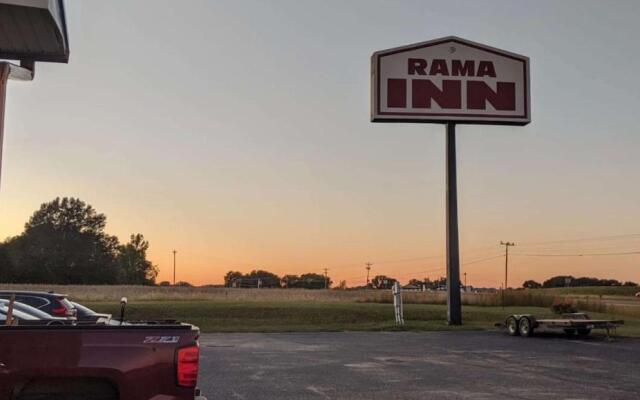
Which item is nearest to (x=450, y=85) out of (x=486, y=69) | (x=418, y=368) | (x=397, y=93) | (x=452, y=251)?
(x=486, y=69)

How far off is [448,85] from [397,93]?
79.2 inches

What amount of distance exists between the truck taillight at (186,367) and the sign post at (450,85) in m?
22.4

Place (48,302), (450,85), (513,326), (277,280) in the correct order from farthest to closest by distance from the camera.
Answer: (277,280), (450,85), (513,326), (48,302)

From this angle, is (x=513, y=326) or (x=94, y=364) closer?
(x=94, y=364)

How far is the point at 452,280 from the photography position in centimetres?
2662

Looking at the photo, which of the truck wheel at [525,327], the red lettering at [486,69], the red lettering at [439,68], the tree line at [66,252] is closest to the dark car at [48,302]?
the truck wheel at [525,327]

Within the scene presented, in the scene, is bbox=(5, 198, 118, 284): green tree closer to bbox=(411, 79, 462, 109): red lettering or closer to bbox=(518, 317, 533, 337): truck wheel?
bbox=(411, 79, 462, 109): red lettering

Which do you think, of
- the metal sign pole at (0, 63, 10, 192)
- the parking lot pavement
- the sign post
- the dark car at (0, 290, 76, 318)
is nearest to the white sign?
the sign post

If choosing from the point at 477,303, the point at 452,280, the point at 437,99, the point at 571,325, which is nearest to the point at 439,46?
the point at 437,99

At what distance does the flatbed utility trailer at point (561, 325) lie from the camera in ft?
65.7

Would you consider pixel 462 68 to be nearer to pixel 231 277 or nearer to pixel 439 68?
pixel 439 68

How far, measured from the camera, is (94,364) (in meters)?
5.06

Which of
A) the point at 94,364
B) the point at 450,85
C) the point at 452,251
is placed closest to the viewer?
the point at 94,364

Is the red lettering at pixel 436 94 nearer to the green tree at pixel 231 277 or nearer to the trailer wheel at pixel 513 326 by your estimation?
the trailer wheel at pixel 513 326
